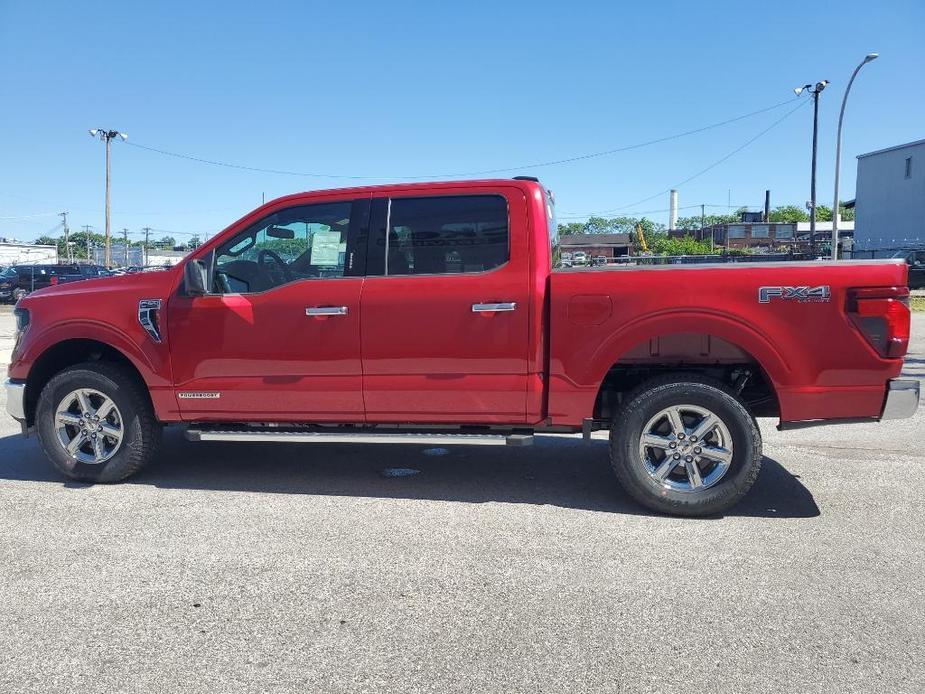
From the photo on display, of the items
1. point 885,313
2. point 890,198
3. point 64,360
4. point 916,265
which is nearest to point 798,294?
point 885,313

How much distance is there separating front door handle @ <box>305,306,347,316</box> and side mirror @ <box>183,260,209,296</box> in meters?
0.75

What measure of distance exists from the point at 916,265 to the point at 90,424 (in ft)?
121

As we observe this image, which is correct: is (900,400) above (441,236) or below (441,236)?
below

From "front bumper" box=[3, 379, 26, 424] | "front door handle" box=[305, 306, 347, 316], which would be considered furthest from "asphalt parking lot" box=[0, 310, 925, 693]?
"front door handle" box=[305, 306, 347, 316]

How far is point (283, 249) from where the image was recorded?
514 cm

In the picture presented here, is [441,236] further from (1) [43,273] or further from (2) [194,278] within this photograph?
(1) [43,273]

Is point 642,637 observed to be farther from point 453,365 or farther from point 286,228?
point 286,228

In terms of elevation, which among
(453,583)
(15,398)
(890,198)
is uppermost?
(890,198)

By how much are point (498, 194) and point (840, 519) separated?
2916mm

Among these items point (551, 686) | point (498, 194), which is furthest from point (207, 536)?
point (498, 194)

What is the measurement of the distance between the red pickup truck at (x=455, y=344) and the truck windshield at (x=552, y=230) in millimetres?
79

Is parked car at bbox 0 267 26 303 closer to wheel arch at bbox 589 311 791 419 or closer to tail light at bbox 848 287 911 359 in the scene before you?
wheel arch at bbox 589 311 791 419

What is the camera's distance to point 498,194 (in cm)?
488

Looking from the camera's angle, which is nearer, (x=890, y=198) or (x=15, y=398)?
(x=15, y=398)
